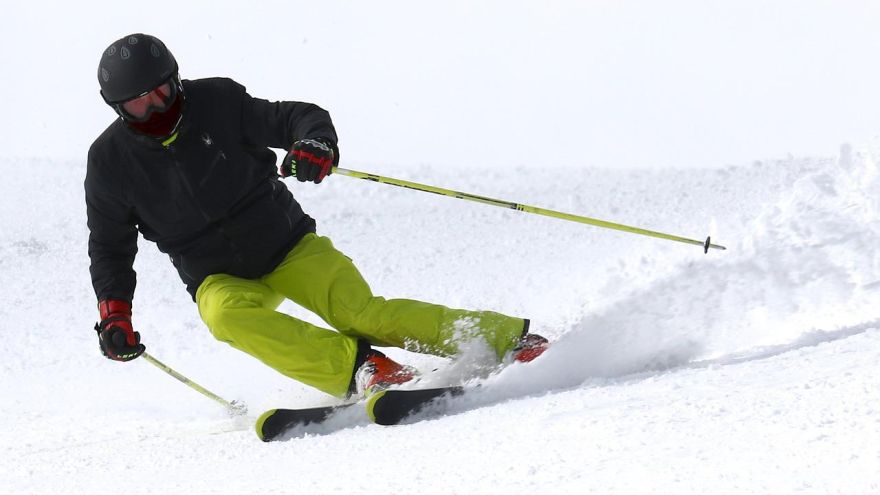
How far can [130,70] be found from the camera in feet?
12.4

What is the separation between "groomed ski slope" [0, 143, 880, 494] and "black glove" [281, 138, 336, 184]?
87 centimetres

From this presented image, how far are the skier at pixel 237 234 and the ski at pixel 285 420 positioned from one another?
9.2 inches

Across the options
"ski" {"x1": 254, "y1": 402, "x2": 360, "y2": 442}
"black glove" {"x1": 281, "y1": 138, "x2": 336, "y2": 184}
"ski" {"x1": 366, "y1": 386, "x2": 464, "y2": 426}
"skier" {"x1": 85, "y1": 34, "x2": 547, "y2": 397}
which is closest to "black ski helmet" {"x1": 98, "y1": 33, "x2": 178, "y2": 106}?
"skier" {"x1": 85, "y1": 34, "x2": 547, "y2": 397}

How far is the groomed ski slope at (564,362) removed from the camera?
7.77 feet

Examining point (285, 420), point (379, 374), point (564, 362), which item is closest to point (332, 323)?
point (379, 374)

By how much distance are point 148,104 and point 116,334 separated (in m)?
0.91

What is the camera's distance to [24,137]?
15.2m

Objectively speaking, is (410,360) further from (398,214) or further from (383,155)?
(383,155)

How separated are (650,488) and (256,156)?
2577 mm

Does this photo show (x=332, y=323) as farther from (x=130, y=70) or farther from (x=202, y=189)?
(x=130, y=70)

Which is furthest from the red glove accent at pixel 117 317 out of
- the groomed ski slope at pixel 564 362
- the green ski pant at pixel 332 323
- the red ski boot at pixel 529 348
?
the red ski boot at pixel 529 348

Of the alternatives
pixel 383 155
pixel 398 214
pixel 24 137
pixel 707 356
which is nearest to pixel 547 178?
pixel 398 214

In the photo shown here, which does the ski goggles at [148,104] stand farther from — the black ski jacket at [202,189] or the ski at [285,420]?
the ski at [285,420]

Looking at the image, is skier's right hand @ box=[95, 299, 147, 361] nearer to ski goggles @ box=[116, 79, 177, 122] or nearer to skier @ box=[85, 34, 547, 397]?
skier @ box=[85, 34, 547, 397]
